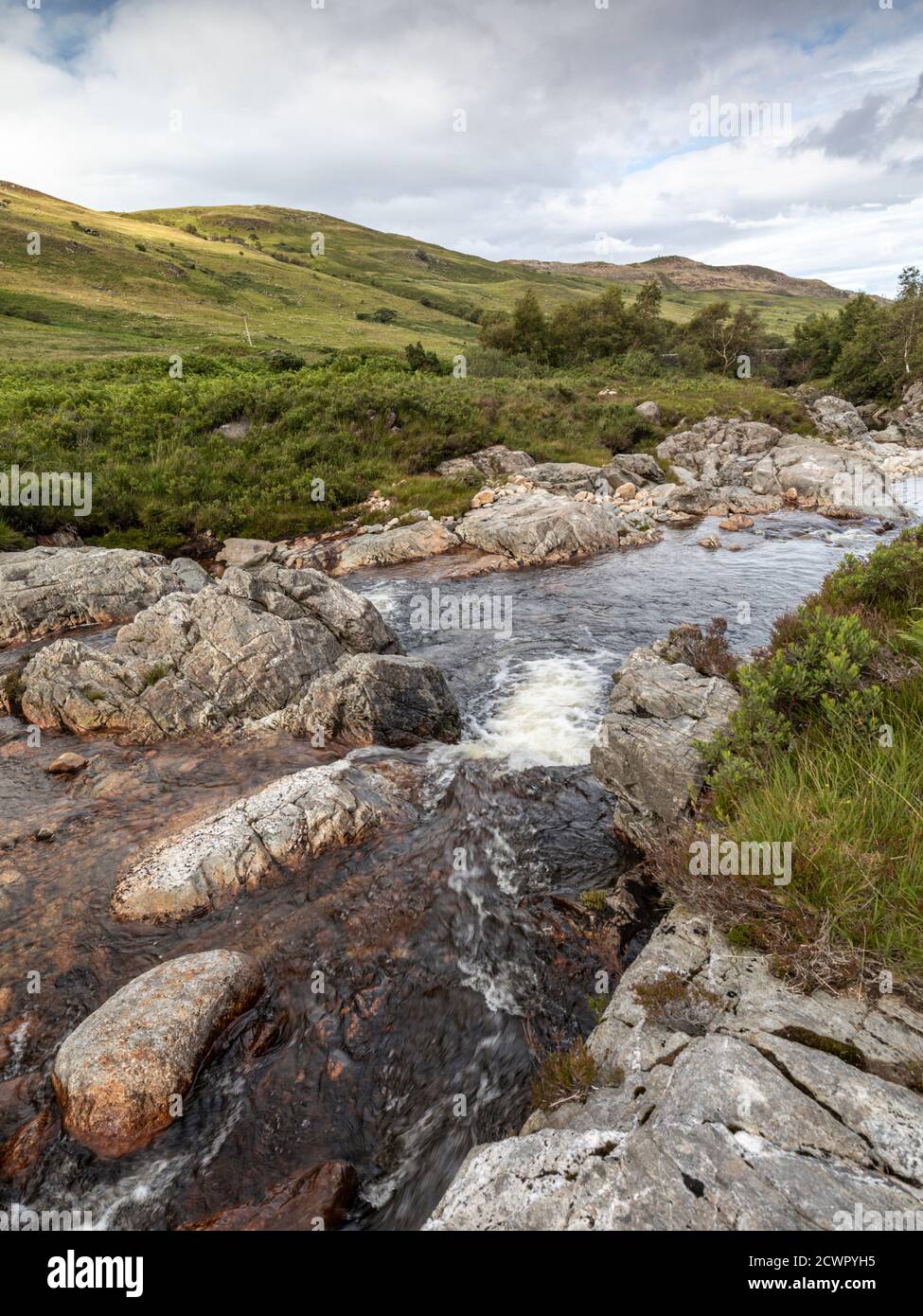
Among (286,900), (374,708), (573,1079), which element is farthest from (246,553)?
(573,1079)

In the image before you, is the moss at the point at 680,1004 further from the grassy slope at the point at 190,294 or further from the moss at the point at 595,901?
the grassy slope at the point at 190,294

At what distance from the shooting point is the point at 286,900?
897 cm

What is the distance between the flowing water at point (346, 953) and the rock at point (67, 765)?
1.05ft

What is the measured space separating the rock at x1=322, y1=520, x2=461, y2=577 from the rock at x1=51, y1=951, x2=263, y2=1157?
20.7 meters

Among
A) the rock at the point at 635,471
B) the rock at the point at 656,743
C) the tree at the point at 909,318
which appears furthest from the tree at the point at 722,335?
the rock at the point at 656,743

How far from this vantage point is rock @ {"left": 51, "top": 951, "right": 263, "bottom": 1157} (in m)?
6.12

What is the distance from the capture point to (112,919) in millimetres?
8688

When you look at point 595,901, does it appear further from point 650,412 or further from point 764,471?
point 650,412

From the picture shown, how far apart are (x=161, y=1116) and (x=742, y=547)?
93.0 feet

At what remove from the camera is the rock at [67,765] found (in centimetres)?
1220

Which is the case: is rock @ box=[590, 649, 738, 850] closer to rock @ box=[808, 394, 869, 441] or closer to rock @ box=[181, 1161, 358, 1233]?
rock @ box=[181, 1161, 358, 1233]

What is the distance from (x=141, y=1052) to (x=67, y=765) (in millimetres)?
7758
